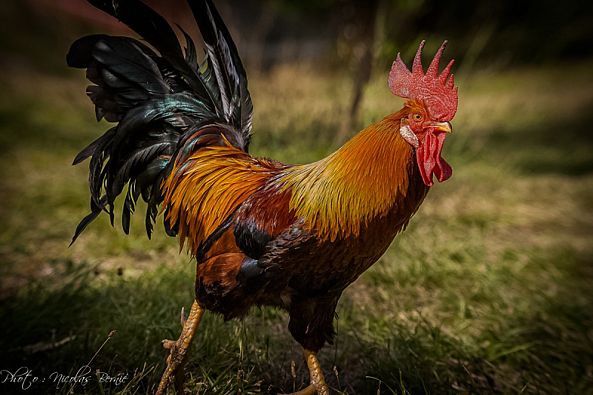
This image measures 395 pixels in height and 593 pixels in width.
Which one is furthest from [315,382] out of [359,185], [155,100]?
[155,100]

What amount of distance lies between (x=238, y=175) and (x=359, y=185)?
0.61m

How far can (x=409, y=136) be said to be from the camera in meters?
1.98

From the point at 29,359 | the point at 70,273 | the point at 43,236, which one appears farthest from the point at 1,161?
the point at 29,359

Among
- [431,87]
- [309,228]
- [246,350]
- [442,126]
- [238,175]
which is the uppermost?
[431,87]

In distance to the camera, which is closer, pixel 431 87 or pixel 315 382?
pixel 431 87

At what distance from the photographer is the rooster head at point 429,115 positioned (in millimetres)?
1939

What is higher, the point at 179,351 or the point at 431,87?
the point at 431,87

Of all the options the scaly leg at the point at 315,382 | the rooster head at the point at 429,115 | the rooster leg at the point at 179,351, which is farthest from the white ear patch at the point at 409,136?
the rooster leg at the point at 179,351

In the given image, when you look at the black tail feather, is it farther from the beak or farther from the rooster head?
the beak

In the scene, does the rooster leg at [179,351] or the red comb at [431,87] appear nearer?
the red comb at [431,87]

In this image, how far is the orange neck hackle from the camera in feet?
6.51

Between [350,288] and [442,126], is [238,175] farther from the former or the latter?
[350,288]

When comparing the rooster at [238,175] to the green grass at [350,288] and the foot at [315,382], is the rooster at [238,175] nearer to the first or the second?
the foot at [315,382]

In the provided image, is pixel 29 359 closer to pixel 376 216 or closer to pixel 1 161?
pixel 376 216
